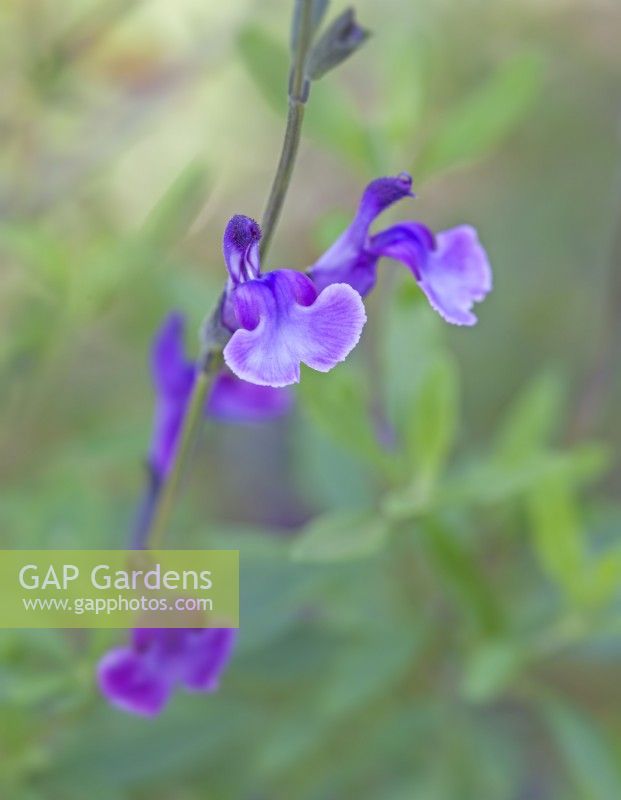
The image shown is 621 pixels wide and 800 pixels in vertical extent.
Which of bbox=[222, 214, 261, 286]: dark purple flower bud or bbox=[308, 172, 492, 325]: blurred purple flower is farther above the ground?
bbox=[308, 172, 492, 325]: blurred purple flower

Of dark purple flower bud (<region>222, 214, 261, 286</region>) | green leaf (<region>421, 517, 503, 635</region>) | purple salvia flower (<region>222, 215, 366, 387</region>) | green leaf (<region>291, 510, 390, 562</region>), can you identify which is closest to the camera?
purple salvia flower (<region>222, 215, 366, 387</region>)

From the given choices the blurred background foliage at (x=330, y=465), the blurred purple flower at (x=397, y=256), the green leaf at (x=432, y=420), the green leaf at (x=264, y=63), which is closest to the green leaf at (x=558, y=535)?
the blurred background foliage at (x=330, y=465)

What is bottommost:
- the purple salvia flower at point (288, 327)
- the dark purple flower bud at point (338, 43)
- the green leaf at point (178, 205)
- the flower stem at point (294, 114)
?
the purple salvia flower at point (288, 327)

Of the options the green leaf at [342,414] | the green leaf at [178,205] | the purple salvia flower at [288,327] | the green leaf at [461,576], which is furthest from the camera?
→ the green leaf at [178,205]

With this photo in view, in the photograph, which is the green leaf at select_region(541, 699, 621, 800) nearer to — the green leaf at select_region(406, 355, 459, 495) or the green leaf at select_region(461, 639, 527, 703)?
the green leaf at select_region(461, 639, 527, 703)

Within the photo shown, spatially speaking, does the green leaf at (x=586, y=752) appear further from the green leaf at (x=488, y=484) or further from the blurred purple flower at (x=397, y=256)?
the blurred purple flower at (x=397, y=256)

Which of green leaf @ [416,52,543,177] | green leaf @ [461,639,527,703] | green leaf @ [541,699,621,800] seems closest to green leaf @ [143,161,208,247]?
green leaf @ [416,52,543,177]

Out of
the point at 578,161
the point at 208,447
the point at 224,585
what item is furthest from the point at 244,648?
the point at 578,161
